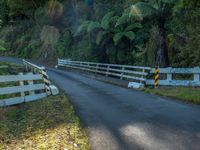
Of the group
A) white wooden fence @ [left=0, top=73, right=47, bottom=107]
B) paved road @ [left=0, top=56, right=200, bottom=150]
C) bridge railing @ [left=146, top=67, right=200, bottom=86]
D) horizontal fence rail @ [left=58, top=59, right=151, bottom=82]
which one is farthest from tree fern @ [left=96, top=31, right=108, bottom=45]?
paved road @ [left=0, top=56, right=200, bottom=150]

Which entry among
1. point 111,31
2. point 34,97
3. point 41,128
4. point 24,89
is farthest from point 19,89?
point 111,31

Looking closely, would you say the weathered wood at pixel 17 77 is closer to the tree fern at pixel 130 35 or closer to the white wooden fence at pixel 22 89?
the white wooden fence at pixel 22 89

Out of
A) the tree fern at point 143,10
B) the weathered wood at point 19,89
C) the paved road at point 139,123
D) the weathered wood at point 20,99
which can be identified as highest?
the tree fern at point 143,10

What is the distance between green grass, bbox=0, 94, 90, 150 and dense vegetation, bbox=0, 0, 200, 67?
602 centimetres

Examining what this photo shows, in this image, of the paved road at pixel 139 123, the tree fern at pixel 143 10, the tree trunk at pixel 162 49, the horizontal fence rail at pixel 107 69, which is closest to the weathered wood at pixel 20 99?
the paved road at pixel 139 123

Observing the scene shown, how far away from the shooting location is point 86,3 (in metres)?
31.9

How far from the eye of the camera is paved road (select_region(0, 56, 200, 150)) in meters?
5.49

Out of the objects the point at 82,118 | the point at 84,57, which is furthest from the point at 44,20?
the point at 82,118

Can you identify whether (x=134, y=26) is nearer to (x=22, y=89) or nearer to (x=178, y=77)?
(x=178, y=77)

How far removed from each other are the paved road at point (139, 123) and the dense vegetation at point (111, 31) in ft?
13.0

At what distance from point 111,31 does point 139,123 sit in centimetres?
1457

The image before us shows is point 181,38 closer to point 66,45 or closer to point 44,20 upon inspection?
point 66,45

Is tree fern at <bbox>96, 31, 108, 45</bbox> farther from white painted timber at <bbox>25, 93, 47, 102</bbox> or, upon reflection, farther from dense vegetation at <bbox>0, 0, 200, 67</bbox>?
white painted timber at <bbox>25, 93, 47, 102</bbox>

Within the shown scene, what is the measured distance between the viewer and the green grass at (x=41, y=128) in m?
5.52
